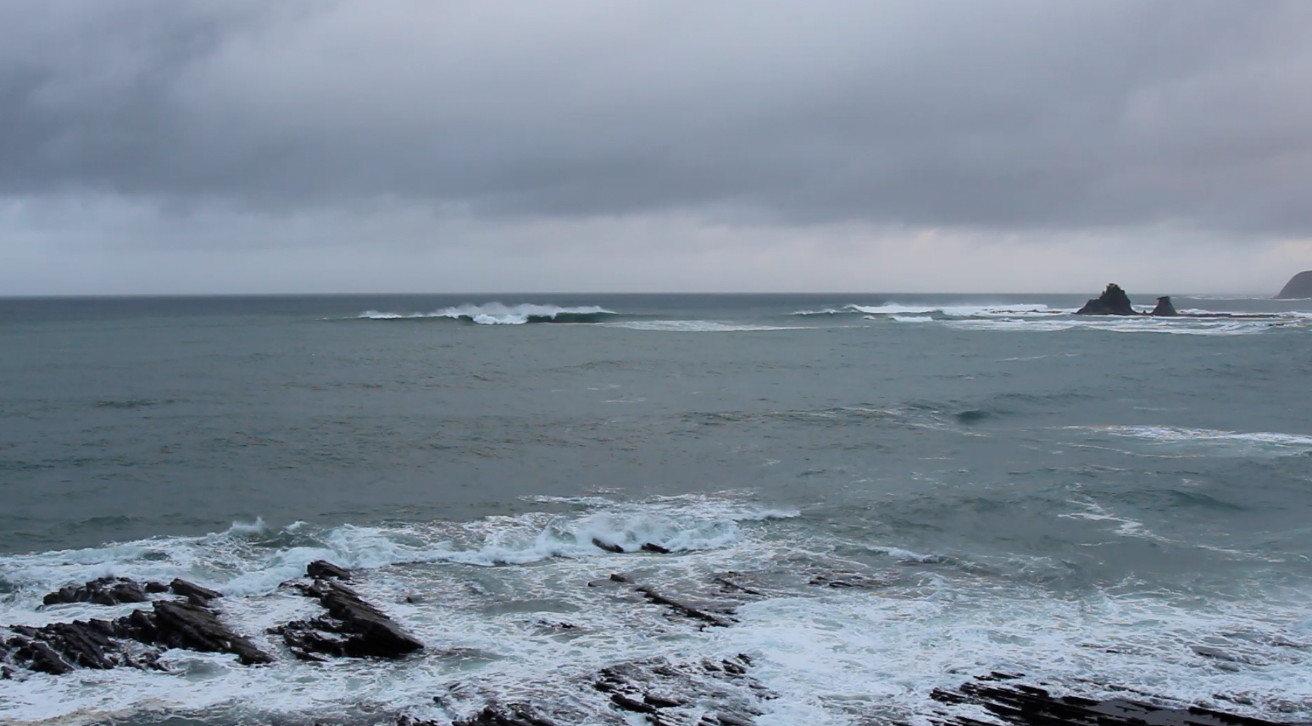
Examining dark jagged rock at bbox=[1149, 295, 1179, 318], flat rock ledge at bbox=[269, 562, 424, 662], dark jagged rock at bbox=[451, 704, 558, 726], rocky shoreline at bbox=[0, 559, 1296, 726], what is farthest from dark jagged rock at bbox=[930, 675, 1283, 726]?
dark jagged rock at bbox=[1149, 295, 1179, 318]

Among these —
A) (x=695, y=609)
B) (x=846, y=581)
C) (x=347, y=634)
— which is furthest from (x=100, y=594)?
(x=846, y=581)

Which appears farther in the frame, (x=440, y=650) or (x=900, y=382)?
(x=900, y=382)

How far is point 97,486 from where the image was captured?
1848 cm

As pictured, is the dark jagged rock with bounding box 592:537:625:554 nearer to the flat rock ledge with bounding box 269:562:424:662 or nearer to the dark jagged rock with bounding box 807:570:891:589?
the dark jagged rock with bounding box 807:570:891:589

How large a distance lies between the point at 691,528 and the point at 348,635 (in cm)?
687

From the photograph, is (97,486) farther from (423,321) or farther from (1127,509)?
(423,321)

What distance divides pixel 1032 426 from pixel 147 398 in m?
31.6

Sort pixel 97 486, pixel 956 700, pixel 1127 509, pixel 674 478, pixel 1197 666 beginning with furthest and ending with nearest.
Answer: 1. pixel 674 478
2. pixel 97 486
3. pixel 1127 509
4. pixel 1197 666
5. pixel 956 700

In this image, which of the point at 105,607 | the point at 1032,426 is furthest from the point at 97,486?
the point at 1032,426

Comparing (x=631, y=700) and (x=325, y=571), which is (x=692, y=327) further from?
(x=631, y=700)

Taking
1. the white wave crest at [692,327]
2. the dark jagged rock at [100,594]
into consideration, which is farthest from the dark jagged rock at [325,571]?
the white wave crest at [692,327]

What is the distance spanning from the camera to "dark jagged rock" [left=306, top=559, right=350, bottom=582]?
42.2 feet

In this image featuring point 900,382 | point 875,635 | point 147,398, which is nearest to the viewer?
point 875,635

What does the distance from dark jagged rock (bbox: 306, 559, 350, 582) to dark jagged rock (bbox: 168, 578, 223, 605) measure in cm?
133
